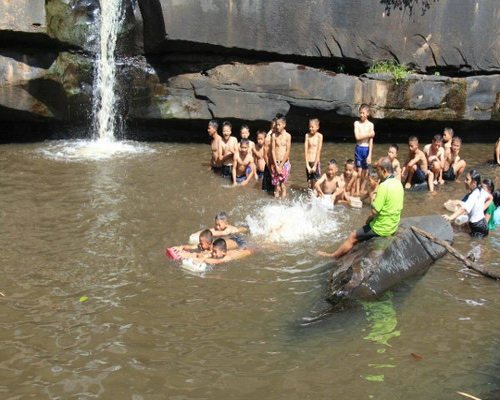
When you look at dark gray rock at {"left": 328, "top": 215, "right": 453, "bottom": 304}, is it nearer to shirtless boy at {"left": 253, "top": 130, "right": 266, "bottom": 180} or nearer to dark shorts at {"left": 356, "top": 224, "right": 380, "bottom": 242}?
dark shorts at {"left": 356, "top": 224, "right": 380, "bottom": 242}

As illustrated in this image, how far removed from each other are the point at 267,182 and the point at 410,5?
651 cm

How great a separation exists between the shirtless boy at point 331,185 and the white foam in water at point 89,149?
14.8 ft

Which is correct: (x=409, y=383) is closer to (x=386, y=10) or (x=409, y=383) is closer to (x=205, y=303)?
(x=205, y=303)

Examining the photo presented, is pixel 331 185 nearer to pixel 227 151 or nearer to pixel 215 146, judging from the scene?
pixel 227 151

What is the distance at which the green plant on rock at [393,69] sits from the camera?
13.5 metres

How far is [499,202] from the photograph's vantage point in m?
8.60

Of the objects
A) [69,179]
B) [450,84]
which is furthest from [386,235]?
[450,84]

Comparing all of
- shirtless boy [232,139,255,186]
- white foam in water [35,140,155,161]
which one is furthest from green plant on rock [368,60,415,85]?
white foam in water [35,140,155,161]

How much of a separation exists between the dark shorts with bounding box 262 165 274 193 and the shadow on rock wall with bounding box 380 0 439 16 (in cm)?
599

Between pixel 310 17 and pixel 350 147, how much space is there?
3198 mm

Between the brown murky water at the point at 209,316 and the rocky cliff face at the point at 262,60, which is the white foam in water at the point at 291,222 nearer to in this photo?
the brown murky water at the point at 209,316

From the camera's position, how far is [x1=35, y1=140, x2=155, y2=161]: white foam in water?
11.7m

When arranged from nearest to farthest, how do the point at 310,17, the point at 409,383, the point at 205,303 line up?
the point at 409,383 < the point at 205,303 < the point at 310,17

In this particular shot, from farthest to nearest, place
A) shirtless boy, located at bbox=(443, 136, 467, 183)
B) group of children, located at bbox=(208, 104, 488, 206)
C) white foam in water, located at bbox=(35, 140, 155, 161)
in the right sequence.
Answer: white foam in water, located at bbox=(35, 140, 155, 161)
shirtless boy, located at bbox=(443, 136, 467, 183)
group of children, located at bbox=(208, 104, 488, 206)
